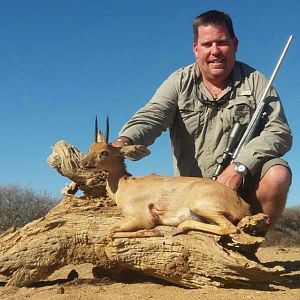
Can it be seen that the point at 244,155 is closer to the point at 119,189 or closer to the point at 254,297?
the point at 119,189

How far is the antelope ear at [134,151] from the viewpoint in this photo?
21.7ft

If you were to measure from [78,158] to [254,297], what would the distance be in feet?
9.48

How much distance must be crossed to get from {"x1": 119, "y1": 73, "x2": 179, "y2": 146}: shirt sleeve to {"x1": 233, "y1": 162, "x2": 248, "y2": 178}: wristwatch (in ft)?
4.10

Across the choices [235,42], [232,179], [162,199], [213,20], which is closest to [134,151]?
[162,199]

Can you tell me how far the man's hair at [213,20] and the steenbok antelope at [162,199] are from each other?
2248mm

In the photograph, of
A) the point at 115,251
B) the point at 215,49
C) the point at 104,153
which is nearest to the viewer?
the point at 115,251

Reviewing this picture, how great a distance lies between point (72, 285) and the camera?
6.36 m

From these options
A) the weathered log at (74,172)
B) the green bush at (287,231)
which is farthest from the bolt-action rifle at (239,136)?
the green bush at (287,231)

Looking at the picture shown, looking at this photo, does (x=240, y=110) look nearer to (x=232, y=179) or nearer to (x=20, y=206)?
(x=232, y=179)

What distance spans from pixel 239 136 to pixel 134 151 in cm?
176

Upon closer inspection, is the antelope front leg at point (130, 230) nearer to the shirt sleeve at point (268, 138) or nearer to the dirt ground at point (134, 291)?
the dirt ground at point (134, 291)

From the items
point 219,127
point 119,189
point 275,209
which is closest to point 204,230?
point 119,189

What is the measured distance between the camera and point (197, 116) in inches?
312

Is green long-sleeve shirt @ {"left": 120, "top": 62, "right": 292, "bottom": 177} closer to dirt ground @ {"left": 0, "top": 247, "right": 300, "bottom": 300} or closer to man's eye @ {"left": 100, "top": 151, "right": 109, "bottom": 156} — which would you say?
man's eye @ {"left": 100, "top": 151, "right": 109, "bottom": 156}
